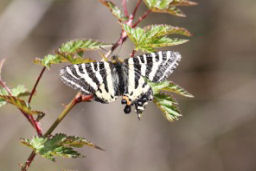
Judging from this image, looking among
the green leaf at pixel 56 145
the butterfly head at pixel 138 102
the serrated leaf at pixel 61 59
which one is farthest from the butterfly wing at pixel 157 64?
the green leaf at pixel 56 145

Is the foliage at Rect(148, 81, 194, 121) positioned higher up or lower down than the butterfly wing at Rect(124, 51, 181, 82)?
lower down

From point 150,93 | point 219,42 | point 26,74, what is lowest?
point 219,42

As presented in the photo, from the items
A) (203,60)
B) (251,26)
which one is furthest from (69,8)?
(251,26)

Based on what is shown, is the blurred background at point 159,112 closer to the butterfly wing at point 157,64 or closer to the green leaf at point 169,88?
the butterfly wing at point 157,64

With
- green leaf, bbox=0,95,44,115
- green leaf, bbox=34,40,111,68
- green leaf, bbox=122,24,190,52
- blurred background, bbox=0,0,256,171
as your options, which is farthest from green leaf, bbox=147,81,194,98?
blurred background, bbox=0,0,256,171

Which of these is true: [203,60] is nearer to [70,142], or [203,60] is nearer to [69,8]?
[69,8]

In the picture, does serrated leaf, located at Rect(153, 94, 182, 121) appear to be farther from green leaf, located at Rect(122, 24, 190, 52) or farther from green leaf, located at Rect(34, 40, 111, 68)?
green leaf, located at Rect(34, 40, 111, 68)
